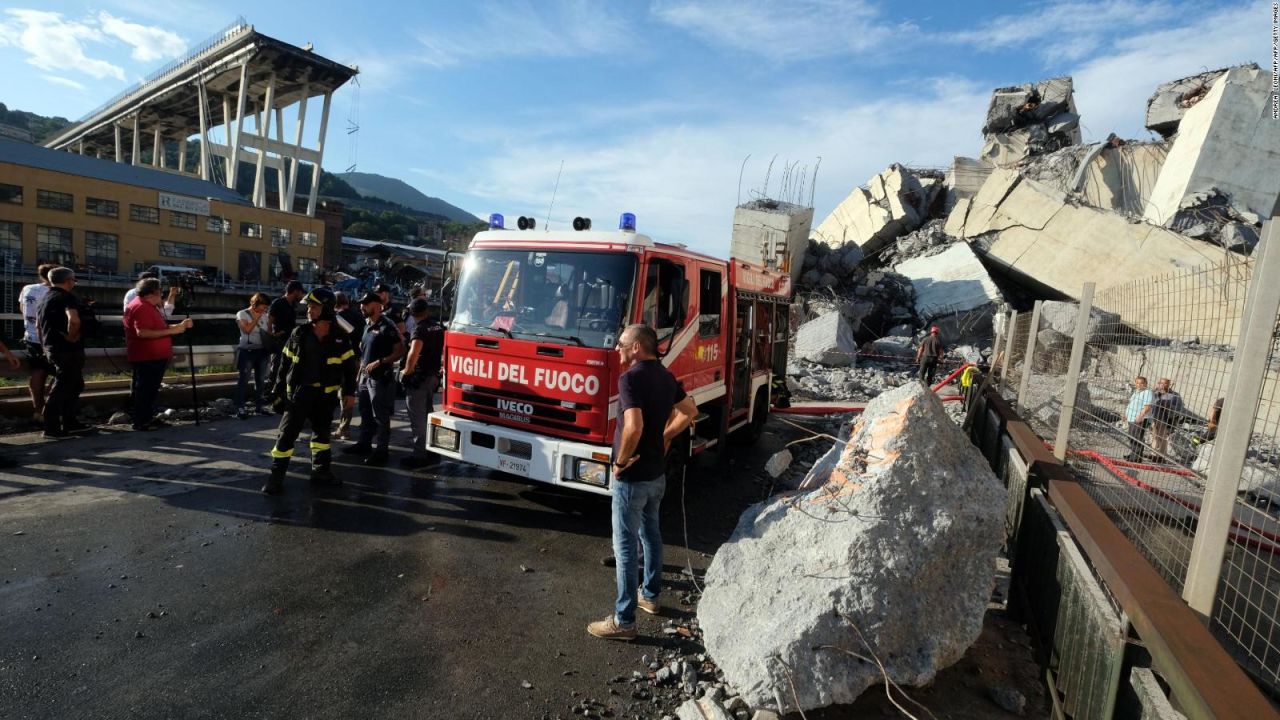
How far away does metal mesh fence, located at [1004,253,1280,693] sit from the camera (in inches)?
134

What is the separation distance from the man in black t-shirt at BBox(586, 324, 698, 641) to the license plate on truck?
1588 millimetres

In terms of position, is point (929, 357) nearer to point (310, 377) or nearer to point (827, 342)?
point (827, 342)

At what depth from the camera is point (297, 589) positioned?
4.02 meters

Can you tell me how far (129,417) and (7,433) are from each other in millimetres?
1034

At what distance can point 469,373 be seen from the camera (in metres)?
5.55

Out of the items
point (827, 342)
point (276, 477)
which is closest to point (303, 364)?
point (276, 477)

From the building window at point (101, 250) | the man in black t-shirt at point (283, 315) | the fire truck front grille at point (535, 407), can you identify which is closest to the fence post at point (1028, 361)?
the fire truck front grille at point (535, 407)

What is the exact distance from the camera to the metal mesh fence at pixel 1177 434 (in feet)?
11.2

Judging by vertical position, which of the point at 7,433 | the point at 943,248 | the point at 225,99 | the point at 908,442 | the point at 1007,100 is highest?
the point at 225,99

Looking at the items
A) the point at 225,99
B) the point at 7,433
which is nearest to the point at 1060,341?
the point at 7,433

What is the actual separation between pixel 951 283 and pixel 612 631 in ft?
59.1

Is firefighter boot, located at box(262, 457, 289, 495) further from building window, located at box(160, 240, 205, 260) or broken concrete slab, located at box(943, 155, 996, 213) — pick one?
building window, located at box(160, 240, 205, 260)

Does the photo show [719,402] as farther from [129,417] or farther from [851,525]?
[129,417]

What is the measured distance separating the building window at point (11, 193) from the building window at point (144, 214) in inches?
183
